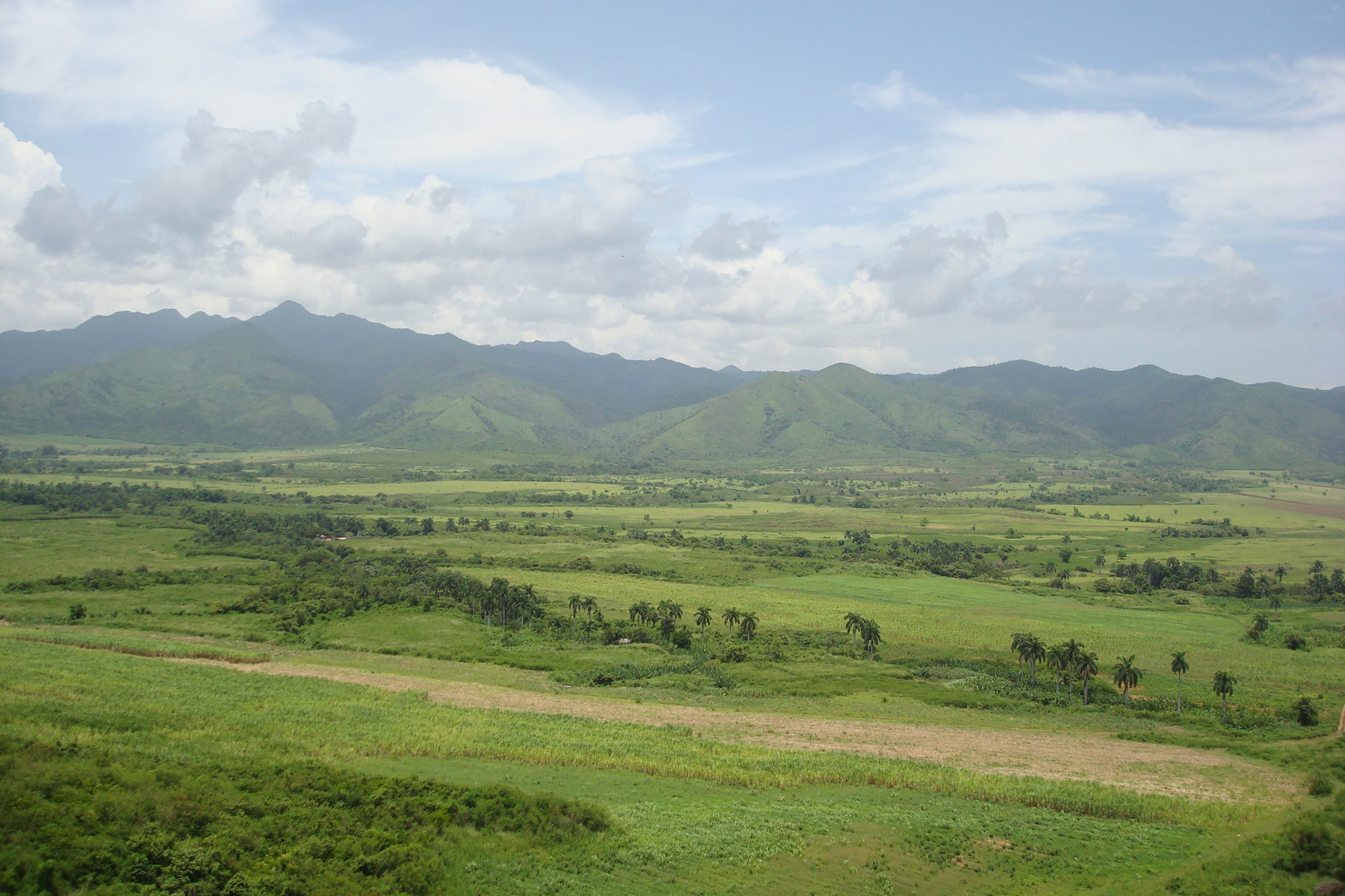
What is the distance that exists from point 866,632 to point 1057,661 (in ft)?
48.6

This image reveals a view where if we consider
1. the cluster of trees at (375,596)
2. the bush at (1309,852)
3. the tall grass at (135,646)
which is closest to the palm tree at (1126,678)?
the bush at (1309,852)

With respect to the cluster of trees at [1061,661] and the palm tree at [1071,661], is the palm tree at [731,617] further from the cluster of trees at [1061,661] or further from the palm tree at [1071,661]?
the palm tree at [1071,661]

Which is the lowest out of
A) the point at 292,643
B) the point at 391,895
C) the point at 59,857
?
the point at 292,643

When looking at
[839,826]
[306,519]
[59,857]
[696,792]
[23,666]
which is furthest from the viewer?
[306,519]

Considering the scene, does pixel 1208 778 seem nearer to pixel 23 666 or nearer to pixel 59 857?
pixel 59 857

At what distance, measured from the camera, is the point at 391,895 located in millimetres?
21688

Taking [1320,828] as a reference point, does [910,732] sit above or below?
below

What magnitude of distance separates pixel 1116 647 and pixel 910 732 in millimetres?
33868

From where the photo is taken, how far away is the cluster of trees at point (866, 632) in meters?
66.7

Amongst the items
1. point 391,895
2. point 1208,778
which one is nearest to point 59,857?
point 391,895

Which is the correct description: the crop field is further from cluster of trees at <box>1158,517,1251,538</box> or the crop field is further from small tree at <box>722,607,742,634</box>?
cluster of trees at <box>1158,517,1251,538</box>

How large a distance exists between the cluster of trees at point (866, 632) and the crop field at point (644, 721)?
0.40m

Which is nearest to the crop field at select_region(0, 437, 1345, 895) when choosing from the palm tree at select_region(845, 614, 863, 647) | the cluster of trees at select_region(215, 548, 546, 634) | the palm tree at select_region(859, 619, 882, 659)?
the palm tree at select_region(859, 619, 882, 659)

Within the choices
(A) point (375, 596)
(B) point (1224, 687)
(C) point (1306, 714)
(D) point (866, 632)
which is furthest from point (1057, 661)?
(A) point (375, 596)
